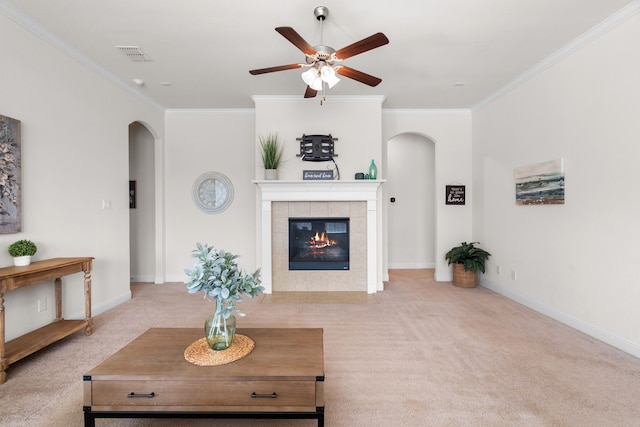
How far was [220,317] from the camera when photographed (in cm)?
163

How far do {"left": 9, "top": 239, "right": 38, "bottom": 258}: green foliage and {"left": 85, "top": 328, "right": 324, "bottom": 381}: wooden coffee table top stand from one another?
→ 1481 mm

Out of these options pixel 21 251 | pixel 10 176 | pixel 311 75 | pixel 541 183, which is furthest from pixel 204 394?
pixel 541 183

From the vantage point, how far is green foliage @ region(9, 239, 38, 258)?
2.41m

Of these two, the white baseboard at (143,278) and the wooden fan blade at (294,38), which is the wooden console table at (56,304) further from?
the wooden fan blade at (294,38)

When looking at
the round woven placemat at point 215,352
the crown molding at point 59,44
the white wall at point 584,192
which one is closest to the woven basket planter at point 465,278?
the white wall at point 584,192

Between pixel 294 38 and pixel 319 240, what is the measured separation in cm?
295

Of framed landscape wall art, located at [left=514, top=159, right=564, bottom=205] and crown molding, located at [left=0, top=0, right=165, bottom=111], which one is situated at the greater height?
crown molding, located at [left=0, top=0, right=165, bottom=111]

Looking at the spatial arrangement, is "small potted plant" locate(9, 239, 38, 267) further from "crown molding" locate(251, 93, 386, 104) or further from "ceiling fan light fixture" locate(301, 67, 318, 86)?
"crown molding" locate(251, 93, 386, 104)

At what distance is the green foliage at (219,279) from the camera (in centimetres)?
155

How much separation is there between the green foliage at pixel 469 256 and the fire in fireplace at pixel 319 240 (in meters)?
1.69

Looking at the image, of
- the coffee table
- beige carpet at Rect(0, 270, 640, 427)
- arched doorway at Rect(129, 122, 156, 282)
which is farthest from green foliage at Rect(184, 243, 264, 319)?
arched doorway at Rect(129, 122, 156, 282)

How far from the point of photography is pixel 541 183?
353 centimetres

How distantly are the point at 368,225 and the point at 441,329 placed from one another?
1822 mm

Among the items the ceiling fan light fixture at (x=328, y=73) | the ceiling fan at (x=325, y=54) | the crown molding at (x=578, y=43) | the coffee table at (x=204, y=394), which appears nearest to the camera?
the coffee table at (x=204, y=394)
